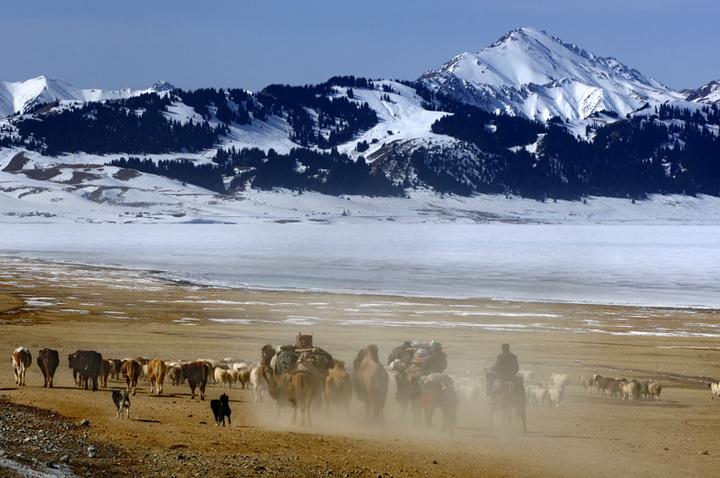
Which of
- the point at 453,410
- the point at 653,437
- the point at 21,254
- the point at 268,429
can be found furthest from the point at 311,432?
the point at 21,254

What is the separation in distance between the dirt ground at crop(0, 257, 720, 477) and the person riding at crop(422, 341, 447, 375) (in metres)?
1.12

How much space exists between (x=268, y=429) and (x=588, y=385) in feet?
36.9

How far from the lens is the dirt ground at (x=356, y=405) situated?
13891 millimetres

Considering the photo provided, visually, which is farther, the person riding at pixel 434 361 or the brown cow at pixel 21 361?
the brown cow at pixel 21 361

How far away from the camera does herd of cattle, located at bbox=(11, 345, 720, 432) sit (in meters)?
17.6

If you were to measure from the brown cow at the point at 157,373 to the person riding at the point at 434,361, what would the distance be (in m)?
6.52

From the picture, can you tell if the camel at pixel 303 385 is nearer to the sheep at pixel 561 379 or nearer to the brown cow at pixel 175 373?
the brown cow at pixel 175 373

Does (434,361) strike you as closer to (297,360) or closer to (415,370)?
(415,370)

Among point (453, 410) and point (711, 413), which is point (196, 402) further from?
point (711, 413)

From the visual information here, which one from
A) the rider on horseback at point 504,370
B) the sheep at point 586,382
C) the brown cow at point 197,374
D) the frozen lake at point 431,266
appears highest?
the frozen lake at point 431,266

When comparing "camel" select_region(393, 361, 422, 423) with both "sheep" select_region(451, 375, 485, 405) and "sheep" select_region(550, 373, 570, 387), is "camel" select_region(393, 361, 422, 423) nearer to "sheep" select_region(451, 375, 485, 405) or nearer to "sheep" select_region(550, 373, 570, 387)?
"sheep" select_region(451, 375, 485, 405)

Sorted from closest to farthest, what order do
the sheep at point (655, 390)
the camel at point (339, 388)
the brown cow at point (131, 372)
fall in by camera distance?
the camel at point (339, 388) < the brown cow at point (131, 372) < the sheep at point (655, 390)

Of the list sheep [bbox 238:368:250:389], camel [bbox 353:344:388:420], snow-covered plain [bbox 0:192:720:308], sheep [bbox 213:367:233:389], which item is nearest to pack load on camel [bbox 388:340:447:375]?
camel [bbox 353:344:388:420]

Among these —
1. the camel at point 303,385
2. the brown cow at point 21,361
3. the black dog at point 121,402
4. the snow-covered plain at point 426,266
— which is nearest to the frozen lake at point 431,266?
the snow-covered plain at point 426,266
